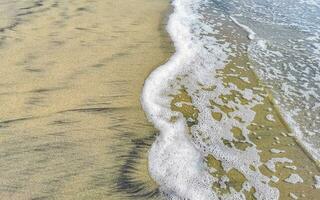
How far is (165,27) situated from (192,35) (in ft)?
1.38

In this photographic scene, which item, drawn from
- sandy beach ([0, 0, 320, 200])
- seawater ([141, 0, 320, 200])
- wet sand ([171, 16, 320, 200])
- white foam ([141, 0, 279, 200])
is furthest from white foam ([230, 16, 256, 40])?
A: wet sand ([171, 16, 320, 200])

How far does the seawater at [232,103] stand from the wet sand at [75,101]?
7.9 inches

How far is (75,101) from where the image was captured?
365 centimetres

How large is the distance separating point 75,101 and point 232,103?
147cm

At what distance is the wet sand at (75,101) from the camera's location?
2781 mm

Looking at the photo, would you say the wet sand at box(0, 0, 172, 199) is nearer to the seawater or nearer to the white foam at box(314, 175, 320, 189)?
the seawater

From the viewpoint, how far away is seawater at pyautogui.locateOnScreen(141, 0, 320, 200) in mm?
3006

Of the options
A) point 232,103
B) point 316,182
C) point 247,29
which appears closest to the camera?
point 316,182

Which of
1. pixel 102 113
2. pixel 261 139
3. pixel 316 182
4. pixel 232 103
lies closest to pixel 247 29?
pixel 232 103

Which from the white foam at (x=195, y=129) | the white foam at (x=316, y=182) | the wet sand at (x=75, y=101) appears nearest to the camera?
the wet sand at (x=75, y=101)

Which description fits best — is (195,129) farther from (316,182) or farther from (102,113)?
(316,182)

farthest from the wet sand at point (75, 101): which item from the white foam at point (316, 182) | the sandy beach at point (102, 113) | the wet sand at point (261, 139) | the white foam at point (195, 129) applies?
the white foam at point (316, 182)

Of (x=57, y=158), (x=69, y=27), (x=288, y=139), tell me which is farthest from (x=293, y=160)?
(x=69, y=27)

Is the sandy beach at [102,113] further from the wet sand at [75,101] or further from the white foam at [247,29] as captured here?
the white foam at [247,29]
